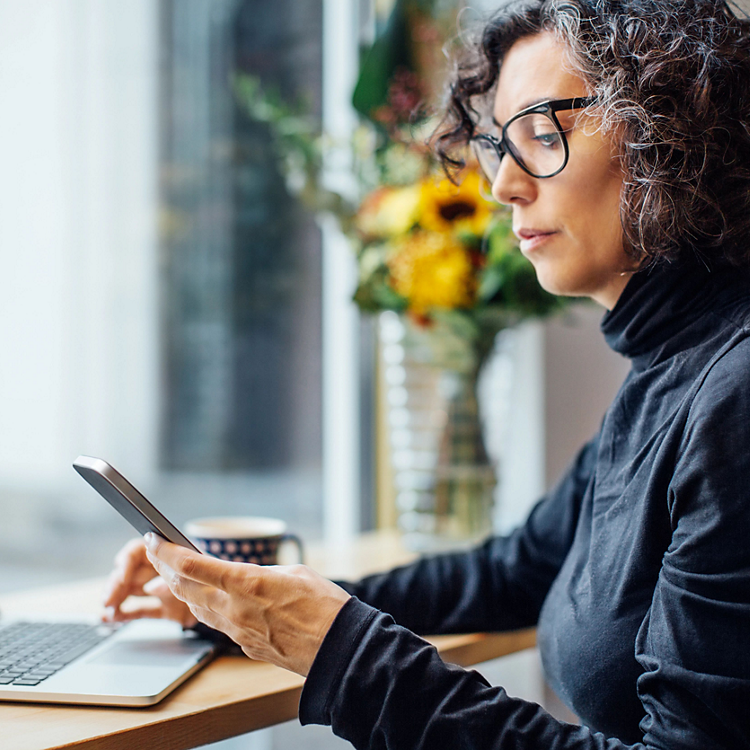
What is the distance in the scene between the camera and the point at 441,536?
124cm

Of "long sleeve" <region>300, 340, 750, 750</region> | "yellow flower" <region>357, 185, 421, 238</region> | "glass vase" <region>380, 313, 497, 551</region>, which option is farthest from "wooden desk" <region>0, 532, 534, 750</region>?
"yellow flower" <region>357, 185, 421, 238</region>

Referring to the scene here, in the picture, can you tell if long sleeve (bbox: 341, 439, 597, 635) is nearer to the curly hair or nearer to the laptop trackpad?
the laptop trackpad

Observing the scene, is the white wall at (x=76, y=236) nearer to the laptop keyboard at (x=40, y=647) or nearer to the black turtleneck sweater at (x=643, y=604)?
the laptop keyboard at (x=40, y=647)

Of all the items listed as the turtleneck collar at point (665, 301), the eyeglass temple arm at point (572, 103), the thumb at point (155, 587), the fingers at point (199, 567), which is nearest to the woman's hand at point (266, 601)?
the fingers at point (199, 567)

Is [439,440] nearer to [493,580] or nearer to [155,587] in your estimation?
[493,580]

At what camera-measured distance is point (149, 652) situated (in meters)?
0.75

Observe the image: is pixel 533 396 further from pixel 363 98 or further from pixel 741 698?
pixel 741 698

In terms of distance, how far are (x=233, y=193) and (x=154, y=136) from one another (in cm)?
19

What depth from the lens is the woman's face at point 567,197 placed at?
70cm

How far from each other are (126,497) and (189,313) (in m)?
0.89

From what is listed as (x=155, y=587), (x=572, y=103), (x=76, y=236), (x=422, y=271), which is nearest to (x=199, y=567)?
(x=155, y=587)

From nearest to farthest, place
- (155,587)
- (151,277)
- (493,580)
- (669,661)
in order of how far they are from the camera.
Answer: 1. (669,661)
2. (155,587)
3. (493,580)
4. (151,277)

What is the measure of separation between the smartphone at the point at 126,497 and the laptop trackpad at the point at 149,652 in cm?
15

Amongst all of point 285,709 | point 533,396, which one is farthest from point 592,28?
point 533,396
